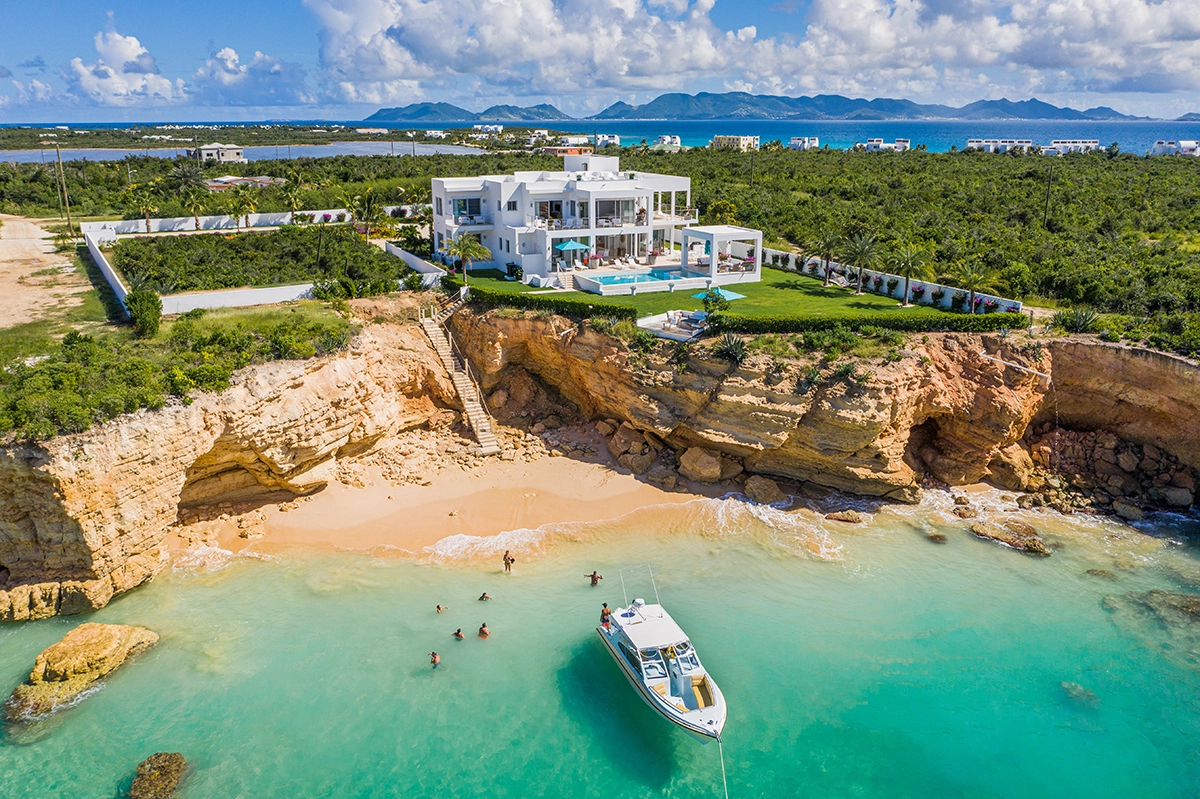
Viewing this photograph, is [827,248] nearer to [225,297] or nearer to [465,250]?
[465,250]

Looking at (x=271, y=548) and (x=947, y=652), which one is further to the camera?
(x=271, y=548)

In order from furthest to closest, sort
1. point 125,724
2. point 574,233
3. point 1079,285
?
point 574,233 < point 1079,285 < point 125,724

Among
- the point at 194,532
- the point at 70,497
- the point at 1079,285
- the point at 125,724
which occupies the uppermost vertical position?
the point at 1079,285

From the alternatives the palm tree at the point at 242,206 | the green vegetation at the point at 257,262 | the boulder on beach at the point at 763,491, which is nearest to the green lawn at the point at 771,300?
the green vegetation at the point at 257,262

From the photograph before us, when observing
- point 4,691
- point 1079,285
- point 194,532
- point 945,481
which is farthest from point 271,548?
point 1079,285

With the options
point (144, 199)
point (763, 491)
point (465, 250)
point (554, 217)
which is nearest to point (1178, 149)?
point (554, 217)

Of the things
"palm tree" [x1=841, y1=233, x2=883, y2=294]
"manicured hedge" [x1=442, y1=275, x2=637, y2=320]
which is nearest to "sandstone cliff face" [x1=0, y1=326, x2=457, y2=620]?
"manicured hedge" [x1=442, y1=275, x2=637, y2=320]

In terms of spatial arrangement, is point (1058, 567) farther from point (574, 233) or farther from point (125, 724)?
point (125, 724)
